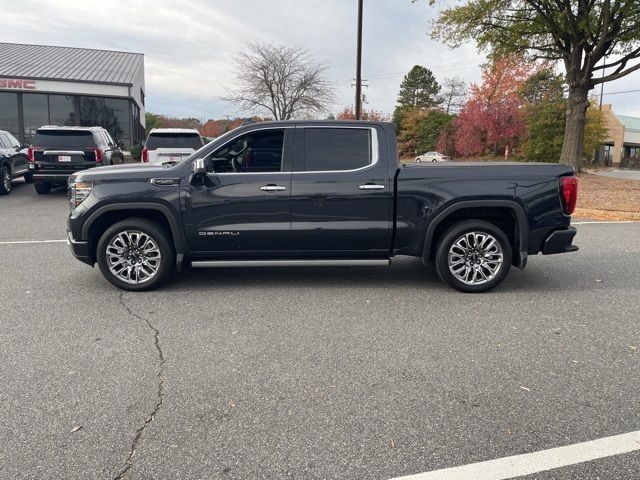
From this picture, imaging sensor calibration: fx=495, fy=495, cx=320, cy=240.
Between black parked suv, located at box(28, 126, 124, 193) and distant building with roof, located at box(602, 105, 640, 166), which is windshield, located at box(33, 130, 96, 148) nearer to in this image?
black parked suv, located at box(28, 126, 124, 193)

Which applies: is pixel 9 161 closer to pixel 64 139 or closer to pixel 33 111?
pixel 64 139

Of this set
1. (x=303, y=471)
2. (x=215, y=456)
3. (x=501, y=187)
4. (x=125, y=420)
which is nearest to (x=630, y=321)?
(x=501, y=187)

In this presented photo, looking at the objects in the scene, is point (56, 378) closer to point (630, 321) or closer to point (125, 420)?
point (125, 420)

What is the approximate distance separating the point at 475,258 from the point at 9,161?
13.7 meters

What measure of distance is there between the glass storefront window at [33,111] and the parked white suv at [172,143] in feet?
57.1

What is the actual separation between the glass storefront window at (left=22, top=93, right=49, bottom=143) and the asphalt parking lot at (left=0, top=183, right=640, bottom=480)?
2566 cm

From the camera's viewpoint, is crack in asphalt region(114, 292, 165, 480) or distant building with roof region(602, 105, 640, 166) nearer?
crack in asphalt region(114, 292, 165, 480)

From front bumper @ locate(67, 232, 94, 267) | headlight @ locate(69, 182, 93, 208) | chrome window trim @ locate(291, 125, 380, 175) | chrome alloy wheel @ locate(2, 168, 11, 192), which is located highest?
chrome window trim @ locate(291, 125, 380, 175)

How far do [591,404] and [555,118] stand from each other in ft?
113

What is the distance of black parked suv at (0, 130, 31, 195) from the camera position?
1364 cm

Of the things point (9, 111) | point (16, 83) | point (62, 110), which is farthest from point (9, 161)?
point (9, 111)

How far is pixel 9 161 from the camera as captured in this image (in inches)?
550

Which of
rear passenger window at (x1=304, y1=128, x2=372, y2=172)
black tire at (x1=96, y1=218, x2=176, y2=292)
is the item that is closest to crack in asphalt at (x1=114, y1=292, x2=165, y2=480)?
black tire at (x1=96, y1=218, x2=176, y2=292)

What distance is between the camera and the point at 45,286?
18.5 ft
